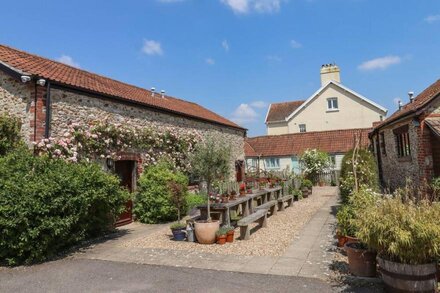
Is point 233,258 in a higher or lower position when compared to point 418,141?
lower

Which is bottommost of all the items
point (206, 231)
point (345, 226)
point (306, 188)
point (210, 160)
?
point (206, 231)

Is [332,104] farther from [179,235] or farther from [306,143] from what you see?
[179,235]

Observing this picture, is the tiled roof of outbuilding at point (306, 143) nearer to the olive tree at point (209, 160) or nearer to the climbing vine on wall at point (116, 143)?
the climbing vine on wall at point (116, 143)

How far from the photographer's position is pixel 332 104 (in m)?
33.6

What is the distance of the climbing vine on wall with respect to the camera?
31.1 feet

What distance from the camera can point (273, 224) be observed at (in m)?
11.1

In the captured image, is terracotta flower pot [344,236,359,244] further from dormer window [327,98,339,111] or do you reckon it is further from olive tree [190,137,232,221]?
dormer window [327,98,339,111]

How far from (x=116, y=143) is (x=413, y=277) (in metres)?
9.60

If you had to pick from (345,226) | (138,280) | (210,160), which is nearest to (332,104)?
(210,160)

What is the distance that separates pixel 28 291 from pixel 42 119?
17.2 feet

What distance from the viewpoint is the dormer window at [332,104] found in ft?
109

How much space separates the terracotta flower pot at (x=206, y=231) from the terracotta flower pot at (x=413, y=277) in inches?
183

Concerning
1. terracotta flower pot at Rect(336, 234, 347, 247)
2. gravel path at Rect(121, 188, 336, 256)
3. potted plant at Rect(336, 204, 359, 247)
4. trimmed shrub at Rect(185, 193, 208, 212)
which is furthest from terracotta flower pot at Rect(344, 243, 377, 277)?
trimmed shrub at Rect(185, 193, 208, 212)

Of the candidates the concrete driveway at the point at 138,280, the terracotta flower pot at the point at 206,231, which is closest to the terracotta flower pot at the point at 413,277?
the concrete driveway at the point at 138,280
